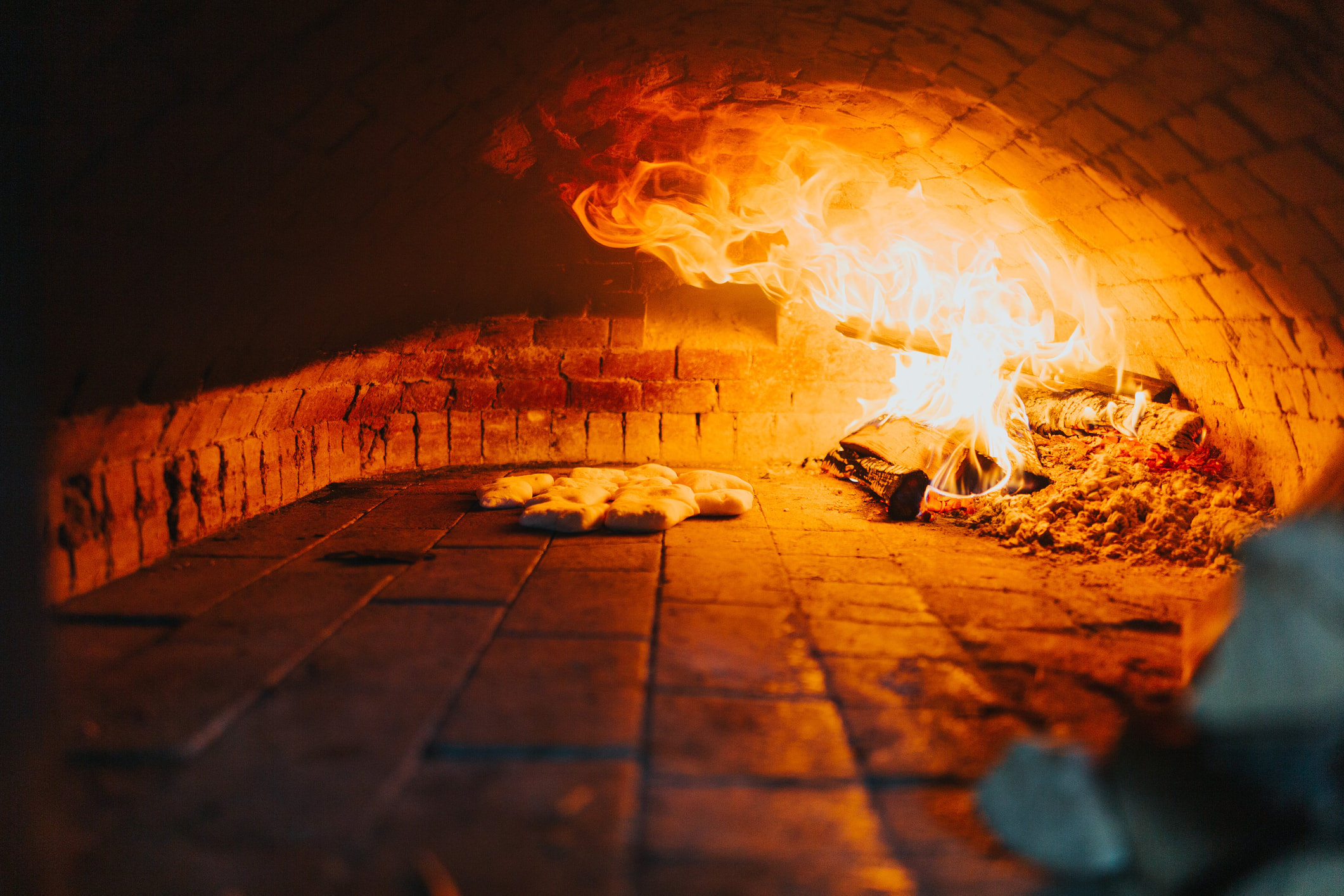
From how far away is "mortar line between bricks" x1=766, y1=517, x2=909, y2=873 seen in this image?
77.3 inches

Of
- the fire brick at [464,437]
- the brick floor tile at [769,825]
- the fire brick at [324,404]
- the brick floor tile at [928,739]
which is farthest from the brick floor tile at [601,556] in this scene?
the fire brick at [464,437]

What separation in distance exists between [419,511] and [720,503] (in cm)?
188

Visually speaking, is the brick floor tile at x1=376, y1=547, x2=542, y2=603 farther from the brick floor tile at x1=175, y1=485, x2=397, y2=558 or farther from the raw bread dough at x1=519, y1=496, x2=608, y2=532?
the brick floor tile at x1=175, y1=485, x2=397, y2=558

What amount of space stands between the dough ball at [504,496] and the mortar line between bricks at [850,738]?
7.00 ft

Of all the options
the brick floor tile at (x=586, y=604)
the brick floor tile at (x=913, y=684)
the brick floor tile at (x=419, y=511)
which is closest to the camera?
the brick floor tile at (x=913, y=684)

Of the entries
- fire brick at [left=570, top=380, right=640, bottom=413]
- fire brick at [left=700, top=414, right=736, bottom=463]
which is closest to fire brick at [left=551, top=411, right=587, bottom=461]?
fire brick at [left=570, top=380, right=640, bottom=413]

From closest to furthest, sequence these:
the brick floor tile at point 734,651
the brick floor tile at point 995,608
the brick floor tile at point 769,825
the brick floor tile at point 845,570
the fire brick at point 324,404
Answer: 1. the brick floor tile at point 769,825
2. the brick floor tile at point 734,651
3. the brick floor tile at point 995,608
4. the brick floor tile at point 845,570
5. the fire brick at point 324,404

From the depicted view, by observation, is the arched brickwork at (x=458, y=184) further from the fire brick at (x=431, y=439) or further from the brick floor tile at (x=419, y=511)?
the brick floor tile at (x=419, y=511)

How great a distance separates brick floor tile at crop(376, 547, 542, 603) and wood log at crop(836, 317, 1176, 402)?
3507 millimetres

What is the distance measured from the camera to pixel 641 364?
7.18 metres

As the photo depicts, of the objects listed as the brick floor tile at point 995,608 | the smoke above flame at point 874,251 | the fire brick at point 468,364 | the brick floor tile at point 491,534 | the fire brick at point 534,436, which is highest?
the smoke above flame at point 874,251

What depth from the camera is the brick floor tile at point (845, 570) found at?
158 inches

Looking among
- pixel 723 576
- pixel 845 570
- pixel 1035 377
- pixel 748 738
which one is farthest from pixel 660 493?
pixel 1035 377

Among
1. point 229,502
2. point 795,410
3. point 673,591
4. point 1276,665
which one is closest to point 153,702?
point 673,591
